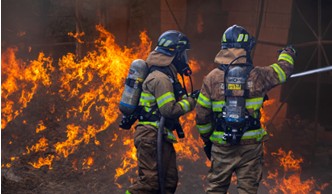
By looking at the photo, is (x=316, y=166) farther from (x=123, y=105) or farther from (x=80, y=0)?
(x=80, y=0)

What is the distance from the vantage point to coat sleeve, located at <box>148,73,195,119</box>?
15.7 feet


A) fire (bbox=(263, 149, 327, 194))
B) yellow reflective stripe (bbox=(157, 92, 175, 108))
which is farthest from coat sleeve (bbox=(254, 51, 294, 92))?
fire (bbox=(263, 149, 327, 194))

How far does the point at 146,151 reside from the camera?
16.5 ft

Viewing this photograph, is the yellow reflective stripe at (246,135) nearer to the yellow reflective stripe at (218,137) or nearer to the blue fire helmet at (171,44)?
the yellow reflective stripe at (218,137)

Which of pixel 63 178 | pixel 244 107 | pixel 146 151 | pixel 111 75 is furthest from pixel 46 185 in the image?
pixel 244 107

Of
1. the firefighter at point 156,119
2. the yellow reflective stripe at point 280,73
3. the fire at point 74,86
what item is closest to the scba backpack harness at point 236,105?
the yellow reflective stripe at point 280,73

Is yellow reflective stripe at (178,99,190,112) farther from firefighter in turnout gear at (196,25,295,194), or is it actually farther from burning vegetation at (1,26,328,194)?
burning vegetation at (1,26,328,194)

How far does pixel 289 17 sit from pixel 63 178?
4.89 meters

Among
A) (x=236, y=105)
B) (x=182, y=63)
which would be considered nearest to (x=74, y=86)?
(x=182, y=63)

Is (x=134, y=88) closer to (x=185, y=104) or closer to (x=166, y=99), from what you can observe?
(x=166, y=99)

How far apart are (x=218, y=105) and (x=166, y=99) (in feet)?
2.03

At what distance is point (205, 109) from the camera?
15.6 feet

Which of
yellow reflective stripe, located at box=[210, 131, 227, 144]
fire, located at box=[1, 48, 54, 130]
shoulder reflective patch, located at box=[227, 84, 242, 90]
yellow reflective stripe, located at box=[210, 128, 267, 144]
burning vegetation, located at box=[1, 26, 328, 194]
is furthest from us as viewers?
fire, located at box=[1, 48, 54, 130]

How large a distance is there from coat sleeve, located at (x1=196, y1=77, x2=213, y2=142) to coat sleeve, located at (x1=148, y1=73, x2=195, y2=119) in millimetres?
193
